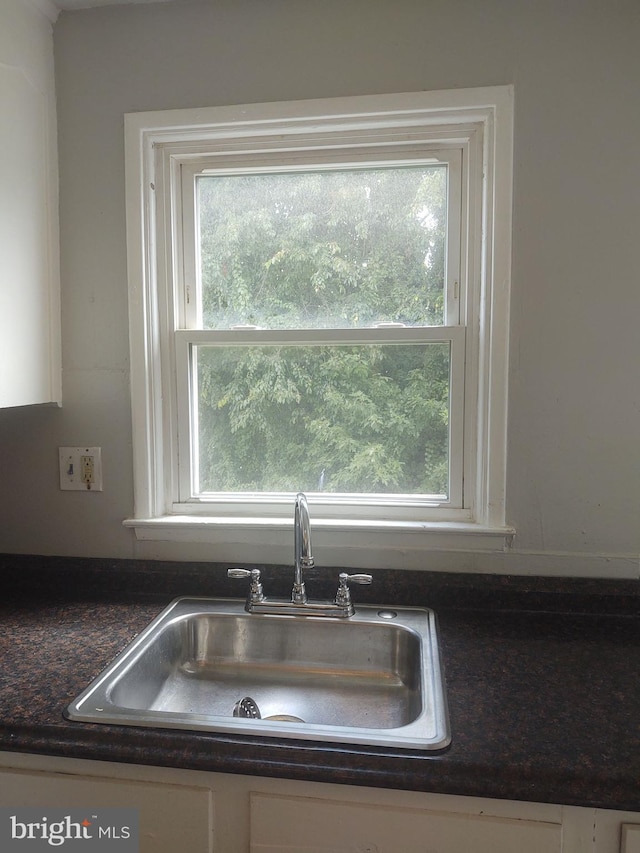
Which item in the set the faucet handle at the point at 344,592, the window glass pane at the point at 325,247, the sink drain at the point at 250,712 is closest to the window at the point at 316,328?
the window glass pane at the point at 325,247

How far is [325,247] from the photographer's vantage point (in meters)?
1.52

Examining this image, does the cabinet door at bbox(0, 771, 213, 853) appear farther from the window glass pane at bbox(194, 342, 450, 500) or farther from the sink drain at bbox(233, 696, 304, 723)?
the window glass pane at bbox(194, 342, 450, 500)

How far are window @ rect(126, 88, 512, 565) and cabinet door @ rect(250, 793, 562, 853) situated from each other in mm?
660

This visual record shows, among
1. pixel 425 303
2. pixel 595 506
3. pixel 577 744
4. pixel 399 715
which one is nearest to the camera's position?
pixel 577 744

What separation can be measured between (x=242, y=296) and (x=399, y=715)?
3.67ft

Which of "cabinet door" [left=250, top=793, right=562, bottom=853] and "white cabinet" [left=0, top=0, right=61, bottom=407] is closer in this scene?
"cabinet door" [left=250, top=793, right=562, bottom=853]

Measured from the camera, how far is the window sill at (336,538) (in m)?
1.44

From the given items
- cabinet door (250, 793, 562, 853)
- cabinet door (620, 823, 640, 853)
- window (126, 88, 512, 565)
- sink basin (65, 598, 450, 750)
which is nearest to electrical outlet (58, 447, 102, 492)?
window (126, 88, 512, 565)

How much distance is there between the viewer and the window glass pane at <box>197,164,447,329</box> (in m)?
1.50

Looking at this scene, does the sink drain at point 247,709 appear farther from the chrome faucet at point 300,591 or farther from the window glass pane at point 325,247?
the window glass pane at point 325,247

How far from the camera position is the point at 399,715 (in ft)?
3.92

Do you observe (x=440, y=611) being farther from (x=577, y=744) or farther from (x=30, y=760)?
(x=30, y=760)

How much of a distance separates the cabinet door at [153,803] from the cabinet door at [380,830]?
0.09 metres

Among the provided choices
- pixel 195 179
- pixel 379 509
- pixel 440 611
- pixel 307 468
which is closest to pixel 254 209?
pixel 195 179
